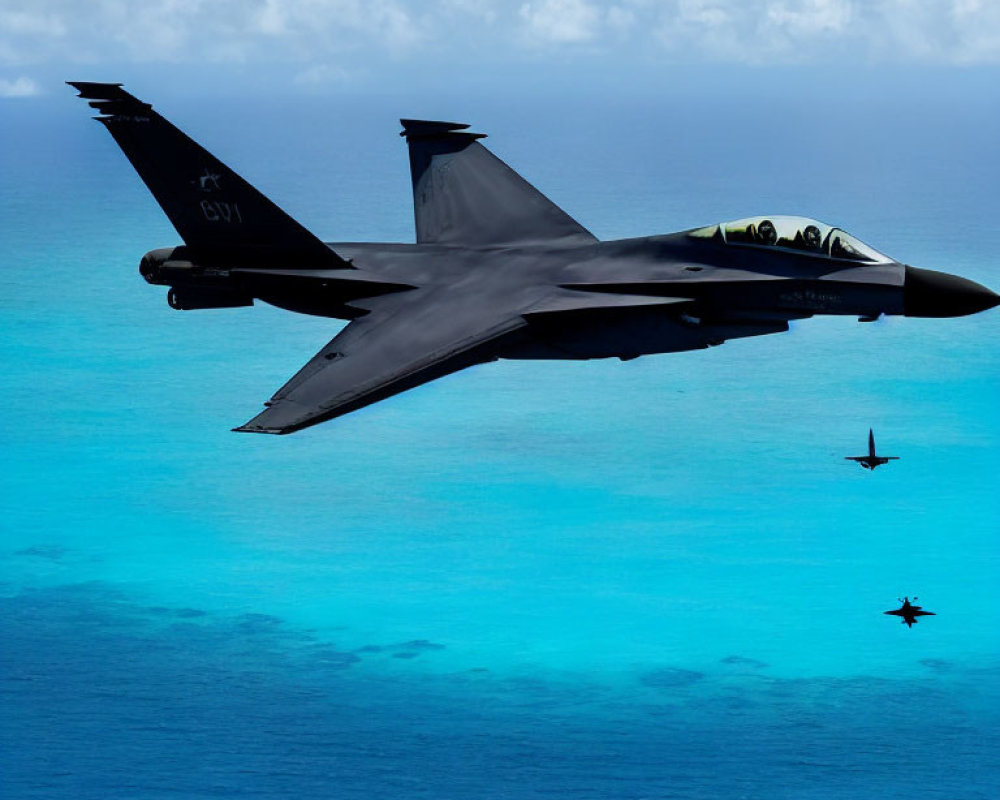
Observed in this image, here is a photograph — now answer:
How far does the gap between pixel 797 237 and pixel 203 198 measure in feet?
50.6

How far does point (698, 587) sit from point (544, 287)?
105 meters

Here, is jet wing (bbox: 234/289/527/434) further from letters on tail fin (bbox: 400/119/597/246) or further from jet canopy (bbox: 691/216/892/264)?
jet canopy (bbox: 691/216/892/264)

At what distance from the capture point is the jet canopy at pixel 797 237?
37938 millimetres

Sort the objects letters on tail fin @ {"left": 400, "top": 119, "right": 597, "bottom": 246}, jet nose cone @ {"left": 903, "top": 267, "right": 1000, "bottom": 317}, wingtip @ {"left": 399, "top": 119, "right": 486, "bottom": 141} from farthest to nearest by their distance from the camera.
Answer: wingtip @ {"left": 399, "top": 119, "right": 486, "bottom": 141}
letters on tail fin @ {"left": 400, "top": 119, "right": 597, "bottom": 246}
jet nose cone @ {"left": 903, "top": 267, "right": 1000, "bottom": 317}

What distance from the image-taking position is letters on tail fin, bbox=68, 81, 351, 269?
39438mm

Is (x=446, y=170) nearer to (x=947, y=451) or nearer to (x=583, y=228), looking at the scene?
(x=583, y=228)

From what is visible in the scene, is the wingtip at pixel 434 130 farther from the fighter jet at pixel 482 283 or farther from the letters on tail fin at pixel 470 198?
the fighter jet at pixel 482 283

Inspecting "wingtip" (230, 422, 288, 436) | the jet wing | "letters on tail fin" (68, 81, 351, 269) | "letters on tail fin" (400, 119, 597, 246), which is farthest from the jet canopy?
"wingtip" (230, 422, 288, 436)

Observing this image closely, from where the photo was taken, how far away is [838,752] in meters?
182

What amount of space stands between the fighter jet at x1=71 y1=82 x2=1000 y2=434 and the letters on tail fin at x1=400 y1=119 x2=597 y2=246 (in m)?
1.58

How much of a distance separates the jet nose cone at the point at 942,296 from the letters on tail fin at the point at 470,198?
31.6 ft

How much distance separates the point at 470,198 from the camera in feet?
155

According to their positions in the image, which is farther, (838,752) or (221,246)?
(838,752)

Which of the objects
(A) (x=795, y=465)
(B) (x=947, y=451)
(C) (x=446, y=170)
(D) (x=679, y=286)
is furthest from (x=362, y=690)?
(D) (x=679, y=286)
